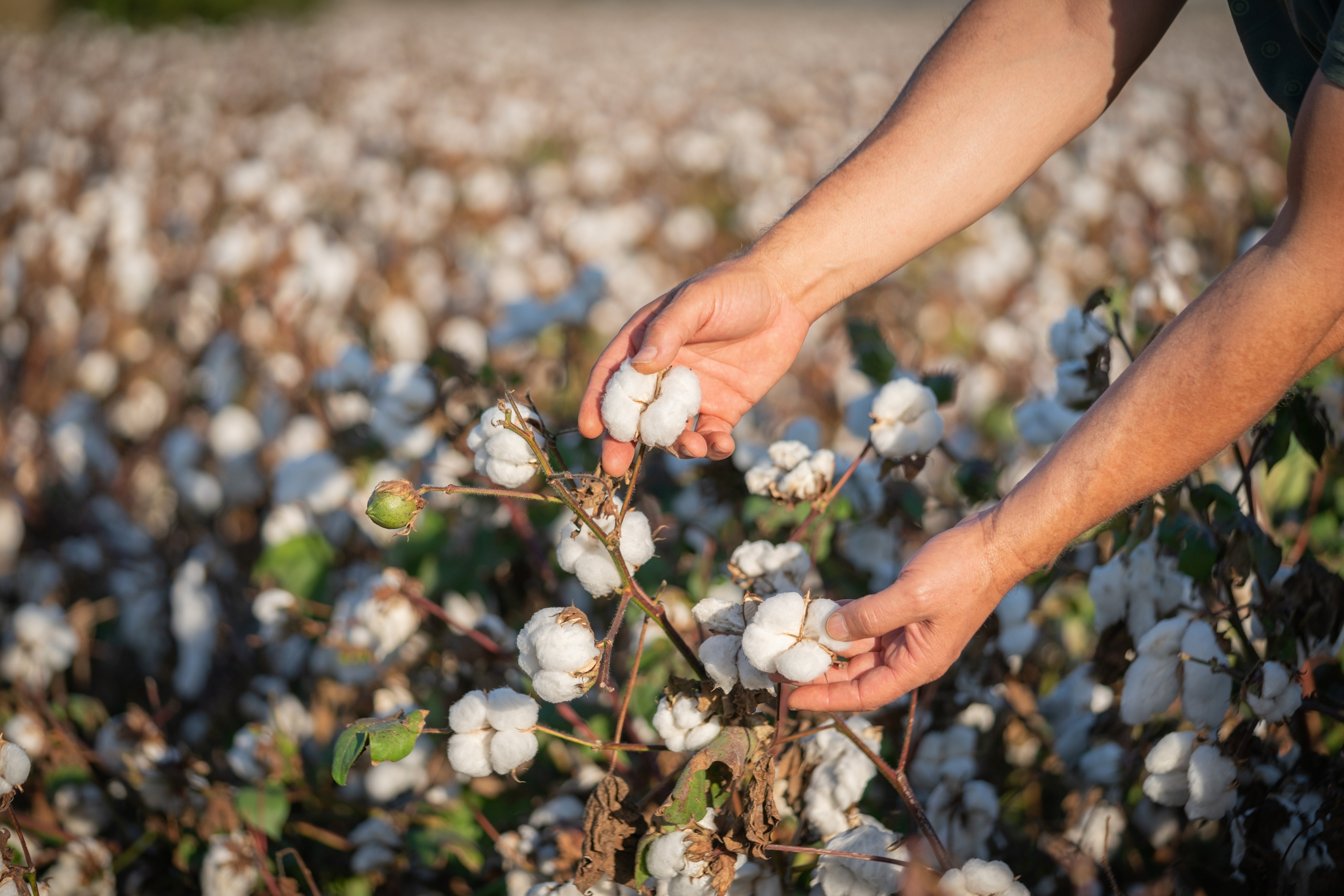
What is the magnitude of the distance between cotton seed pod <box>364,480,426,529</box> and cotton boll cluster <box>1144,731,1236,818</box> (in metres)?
0.76

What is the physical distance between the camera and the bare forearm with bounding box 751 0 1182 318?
3.46 ft

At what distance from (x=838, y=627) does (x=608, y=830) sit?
0.93ft

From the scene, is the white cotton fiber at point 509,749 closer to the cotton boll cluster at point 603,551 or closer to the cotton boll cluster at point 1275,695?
the cotton boll cluster at point 603,551

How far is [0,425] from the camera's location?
234cm

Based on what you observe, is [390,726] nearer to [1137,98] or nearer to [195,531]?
[195,531]

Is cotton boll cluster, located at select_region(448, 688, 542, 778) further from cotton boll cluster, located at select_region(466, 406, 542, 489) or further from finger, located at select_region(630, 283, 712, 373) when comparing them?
finger, located at select_region(630, 283, 712, 373)

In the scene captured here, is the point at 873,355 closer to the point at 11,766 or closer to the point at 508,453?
the point at 508,453

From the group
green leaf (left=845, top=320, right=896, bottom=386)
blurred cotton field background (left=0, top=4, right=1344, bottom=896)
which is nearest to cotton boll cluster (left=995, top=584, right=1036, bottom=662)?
blurred cotton field background (left=0, top=4, right=1344, bottom=896)

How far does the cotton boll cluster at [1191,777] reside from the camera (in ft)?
3.07

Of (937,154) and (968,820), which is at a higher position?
(937,154)

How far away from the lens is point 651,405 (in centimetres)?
84

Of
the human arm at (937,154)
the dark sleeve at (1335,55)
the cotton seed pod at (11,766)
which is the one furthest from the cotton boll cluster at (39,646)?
the dark sleeve at (1335,55)

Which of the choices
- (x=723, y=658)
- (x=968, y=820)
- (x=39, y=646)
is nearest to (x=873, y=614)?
(x=723, y=658)

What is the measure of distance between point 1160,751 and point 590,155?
4.24 metres
